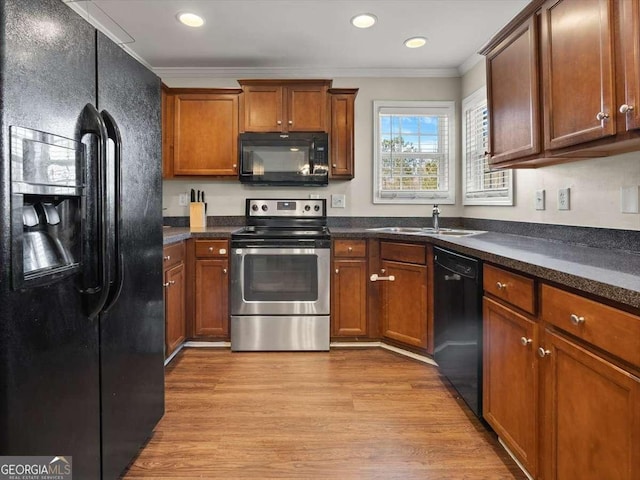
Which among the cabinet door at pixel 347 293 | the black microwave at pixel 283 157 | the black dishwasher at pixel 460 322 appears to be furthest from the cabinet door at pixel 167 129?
the black dishwasher at pixel 460 322

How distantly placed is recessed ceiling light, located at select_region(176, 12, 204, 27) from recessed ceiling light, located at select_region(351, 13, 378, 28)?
1.05 metres

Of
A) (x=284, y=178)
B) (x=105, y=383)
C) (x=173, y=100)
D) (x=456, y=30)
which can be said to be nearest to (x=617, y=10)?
(x=456, y=30)

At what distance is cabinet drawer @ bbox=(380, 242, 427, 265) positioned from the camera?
2.68 metres

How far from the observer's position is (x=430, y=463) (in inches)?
64.6

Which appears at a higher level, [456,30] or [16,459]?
[456,30]

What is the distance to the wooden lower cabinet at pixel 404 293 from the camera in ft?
8.90

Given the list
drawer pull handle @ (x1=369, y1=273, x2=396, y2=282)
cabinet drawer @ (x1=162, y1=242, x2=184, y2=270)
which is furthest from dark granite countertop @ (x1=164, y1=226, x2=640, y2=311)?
cabinet drawer @ (x1=162, y1=242, x2=184, y2=270)

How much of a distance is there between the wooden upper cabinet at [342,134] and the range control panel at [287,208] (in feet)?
1.14

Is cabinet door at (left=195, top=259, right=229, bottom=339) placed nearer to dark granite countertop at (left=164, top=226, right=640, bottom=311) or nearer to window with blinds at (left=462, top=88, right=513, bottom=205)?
dark granite countertop at (left=164, top=226, right=640, bottom=311)

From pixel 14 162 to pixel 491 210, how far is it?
9.79 ft

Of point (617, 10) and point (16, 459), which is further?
point (617, 10)

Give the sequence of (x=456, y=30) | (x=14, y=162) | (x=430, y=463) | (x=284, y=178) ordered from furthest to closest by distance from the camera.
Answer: (x=284, y=178)
(x=456, y=30)
(x=430, y=463)
(x=14, y=162)

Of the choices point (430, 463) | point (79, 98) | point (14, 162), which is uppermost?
point (79, 98)

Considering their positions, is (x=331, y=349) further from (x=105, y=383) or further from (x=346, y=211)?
(x=105, y=383)
